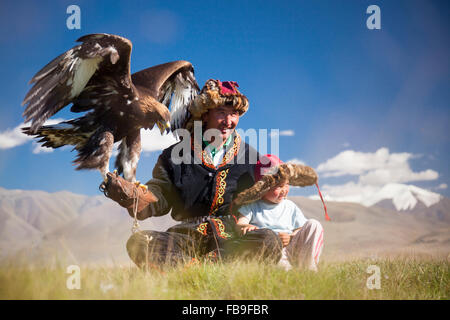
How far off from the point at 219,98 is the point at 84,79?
138 centimetres

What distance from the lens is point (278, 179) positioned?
9.02 ft

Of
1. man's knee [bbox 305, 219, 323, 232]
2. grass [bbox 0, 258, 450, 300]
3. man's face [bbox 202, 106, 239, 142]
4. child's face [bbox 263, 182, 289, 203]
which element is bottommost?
grass [bbox 0, 258, 450, 300]

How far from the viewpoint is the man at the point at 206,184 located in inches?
109

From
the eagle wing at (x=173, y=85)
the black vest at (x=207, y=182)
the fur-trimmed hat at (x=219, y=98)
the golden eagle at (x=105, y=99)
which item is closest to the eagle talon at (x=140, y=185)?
the black vest at (x=207, y=182)

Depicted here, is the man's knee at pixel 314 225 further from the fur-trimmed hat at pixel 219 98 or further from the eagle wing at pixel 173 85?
the eagle wing at pixel 173 85

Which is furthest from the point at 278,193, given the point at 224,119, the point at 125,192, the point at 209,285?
the point at 125,192

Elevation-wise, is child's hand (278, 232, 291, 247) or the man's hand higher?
the man's hand

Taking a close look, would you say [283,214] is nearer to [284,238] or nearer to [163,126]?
[284,238]

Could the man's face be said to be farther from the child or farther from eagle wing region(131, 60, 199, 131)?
eagle wing region(131, 60, 199, 131)

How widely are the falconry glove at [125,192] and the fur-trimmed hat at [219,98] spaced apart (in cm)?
94

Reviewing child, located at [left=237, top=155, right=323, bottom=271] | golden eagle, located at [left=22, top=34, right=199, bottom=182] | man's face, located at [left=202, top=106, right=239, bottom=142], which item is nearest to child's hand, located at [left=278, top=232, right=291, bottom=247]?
child, located at [left=237, top=155, right=323, bottom=271]

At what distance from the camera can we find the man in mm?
2758

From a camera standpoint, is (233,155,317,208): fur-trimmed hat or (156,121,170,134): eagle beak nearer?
(233,155,317,208): fur-trimmed hat

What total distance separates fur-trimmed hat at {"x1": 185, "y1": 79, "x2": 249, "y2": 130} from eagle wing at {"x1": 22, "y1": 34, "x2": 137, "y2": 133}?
0.89 meters
